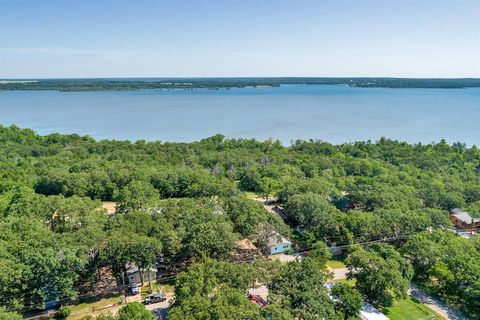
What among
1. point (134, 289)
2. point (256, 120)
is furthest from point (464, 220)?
point (256, 120)

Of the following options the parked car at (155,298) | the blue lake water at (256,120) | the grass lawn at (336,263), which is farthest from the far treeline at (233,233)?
the blue lake water at (256,120)

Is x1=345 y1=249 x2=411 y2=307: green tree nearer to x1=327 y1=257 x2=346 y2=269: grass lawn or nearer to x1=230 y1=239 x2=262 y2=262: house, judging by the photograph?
Answer: x1=327 y1=257 x2=346 y2=269: grass lawn

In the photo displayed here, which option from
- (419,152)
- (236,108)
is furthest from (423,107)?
(419,152)

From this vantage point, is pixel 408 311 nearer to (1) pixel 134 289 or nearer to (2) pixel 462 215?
(1) pixel 134 289

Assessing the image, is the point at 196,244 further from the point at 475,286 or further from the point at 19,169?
the point at 19,169

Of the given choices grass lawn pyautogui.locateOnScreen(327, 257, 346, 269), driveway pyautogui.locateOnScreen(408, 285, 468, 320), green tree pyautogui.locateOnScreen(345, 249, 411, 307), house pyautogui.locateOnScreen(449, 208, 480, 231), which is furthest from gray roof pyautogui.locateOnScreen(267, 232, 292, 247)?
house pyautogui.locateOnScreen(449, 208, 480, 231)

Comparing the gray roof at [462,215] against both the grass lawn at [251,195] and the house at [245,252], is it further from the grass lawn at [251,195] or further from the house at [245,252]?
the house at [245,252]
